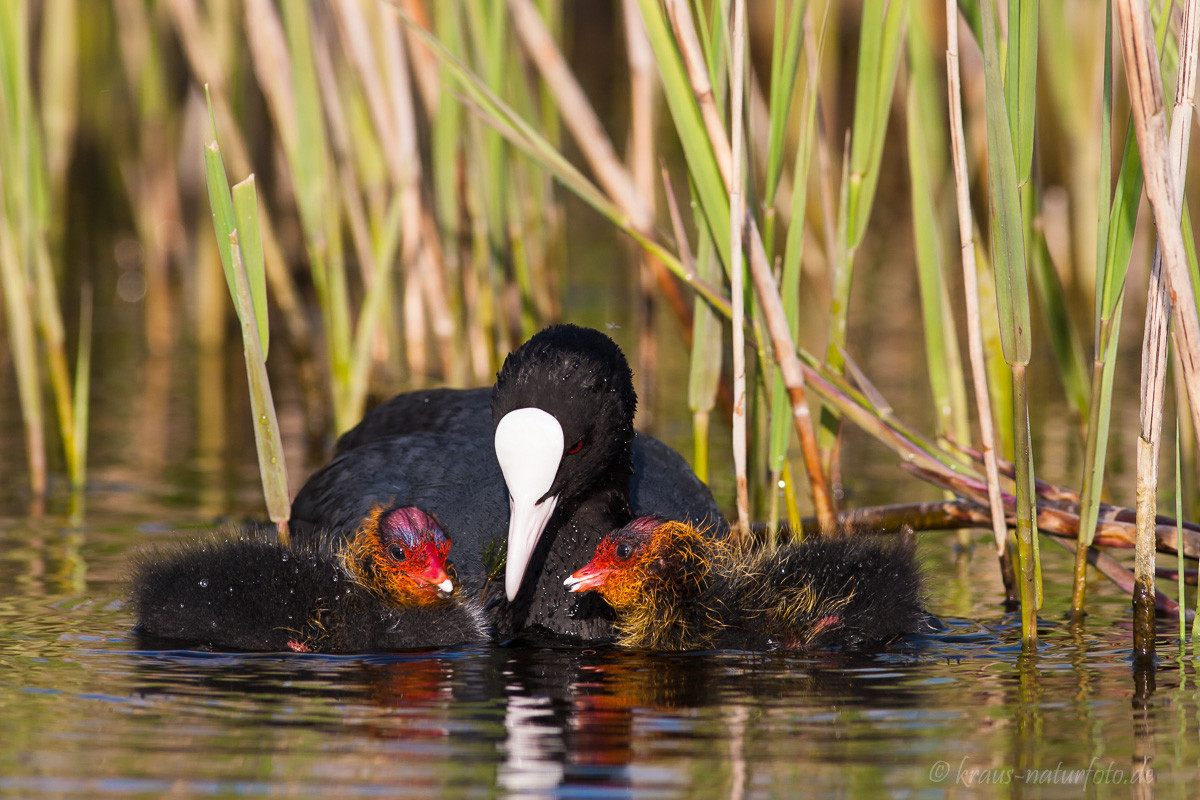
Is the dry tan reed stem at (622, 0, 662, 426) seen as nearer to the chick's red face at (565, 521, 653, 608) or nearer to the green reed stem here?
the chick's red face at (565, 521, 653, 608)

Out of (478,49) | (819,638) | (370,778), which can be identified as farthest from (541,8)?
(370,778)

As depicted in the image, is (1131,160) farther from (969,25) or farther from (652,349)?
(652,349)

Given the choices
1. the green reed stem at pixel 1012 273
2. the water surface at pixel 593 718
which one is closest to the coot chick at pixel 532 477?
the water surface at pixel 593 718

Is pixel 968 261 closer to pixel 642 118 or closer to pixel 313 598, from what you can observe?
pixel 313 598

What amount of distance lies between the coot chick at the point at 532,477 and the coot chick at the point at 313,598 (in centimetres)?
20

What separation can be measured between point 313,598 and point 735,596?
1.03m

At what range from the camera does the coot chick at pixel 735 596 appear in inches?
155

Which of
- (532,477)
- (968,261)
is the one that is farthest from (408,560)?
(968,261)

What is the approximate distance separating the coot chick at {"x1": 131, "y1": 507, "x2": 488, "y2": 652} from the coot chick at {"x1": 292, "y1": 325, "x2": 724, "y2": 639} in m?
0.20

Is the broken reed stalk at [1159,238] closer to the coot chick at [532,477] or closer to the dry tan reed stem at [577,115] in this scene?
the coot chick at [532,477]

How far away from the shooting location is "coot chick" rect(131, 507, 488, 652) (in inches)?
153

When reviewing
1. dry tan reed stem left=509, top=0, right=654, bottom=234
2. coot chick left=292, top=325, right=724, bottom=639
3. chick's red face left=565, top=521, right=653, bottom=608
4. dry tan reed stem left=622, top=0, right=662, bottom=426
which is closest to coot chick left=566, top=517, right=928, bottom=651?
chick's red face left=565, top=521, right=653, bottom=608

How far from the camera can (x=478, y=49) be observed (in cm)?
534

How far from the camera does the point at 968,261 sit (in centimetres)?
373
